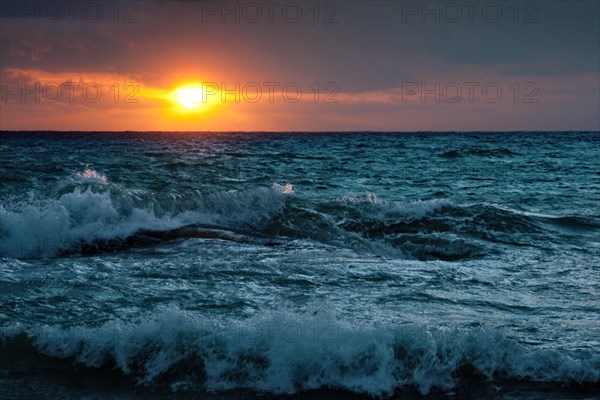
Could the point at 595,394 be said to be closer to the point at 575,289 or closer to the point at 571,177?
the point at 575,289

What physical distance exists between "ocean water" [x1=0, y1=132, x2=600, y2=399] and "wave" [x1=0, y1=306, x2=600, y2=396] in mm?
13

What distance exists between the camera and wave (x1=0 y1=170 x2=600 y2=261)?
33.2 ft

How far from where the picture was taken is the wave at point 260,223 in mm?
10125

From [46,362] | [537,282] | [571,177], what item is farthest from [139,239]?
[571,177]

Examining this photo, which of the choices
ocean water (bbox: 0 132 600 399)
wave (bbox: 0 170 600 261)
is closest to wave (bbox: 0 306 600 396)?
ocean water (bbox: 0 132 600 399)

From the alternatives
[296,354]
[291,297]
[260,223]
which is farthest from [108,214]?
[296,354]

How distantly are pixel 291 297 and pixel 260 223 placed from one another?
5737 mm

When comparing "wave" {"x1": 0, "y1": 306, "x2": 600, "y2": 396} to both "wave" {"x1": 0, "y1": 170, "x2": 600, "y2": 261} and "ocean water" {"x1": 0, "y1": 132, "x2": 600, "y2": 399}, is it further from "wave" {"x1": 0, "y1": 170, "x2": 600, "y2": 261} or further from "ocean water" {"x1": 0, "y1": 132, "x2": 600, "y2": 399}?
"wave" {"x1": 0, "y1": 170, "x2": 600, "y2": 261}

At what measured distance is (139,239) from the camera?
1052cm

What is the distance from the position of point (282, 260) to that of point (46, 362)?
3.99m

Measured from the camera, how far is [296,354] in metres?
4.92

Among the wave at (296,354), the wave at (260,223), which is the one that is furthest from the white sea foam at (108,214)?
the wave at (296,354)

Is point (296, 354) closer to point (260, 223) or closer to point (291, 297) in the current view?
point (291, 297)

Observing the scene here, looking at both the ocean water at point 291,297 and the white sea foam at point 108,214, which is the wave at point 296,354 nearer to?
the ocean water at point 291,297
